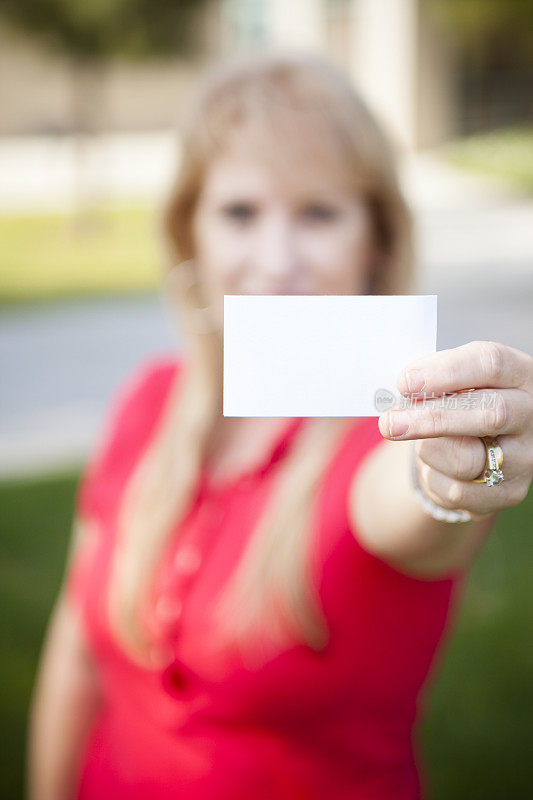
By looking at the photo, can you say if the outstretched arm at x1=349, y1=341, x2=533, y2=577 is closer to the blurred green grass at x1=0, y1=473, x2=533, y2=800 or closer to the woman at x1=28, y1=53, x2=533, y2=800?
the woman at x1=28, y1=53, x2=533, y2=800

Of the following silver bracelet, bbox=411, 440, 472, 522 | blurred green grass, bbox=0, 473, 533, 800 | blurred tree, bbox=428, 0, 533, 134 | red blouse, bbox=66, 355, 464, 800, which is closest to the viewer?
silver bracelet, bbox=411, 440, 472, 522

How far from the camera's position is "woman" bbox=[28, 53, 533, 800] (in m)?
1.44

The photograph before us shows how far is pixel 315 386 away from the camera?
3.04ft

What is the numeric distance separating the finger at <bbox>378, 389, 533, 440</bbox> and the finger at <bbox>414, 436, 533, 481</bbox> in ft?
0.08

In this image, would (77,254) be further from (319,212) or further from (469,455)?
(469,455)

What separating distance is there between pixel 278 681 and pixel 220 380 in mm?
631

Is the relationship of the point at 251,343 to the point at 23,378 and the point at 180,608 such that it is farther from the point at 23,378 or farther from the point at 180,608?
the point at 23,378

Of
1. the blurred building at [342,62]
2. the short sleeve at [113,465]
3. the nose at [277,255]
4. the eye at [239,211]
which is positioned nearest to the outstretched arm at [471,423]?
the nose at [277,255]

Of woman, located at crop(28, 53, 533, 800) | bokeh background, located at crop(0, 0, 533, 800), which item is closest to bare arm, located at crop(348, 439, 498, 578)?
woman, located at crop(28, 53, 533, 800)

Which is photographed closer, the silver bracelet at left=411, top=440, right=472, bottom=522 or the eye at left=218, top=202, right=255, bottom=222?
the silver bracelet at left=411, top=440, right=472, bottom=522

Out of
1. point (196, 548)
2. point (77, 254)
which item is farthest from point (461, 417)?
point (77, 254)

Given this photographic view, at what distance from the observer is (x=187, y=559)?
1634 mm

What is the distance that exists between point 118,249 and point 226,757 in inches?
438

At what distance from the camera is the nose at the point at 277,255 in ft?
5.18
